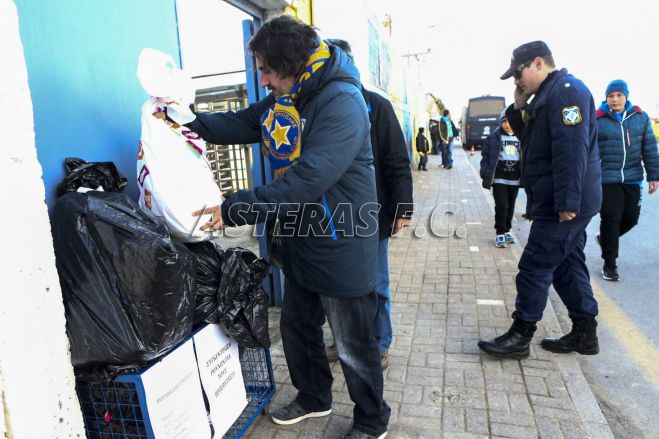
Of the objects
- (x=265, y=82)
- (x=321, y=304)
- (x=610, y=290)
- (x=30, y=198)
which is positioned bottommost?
(x=610, y=290)

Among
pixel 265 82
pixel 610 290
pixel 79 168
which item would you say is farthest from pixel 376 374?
pixel 610 290

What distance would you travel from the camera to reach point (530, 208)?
3098 millimetres

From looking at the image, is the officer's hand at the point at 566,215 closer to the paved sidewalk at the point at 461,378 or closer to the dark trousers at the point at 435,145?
the paved sidewalk at the point at 461,378

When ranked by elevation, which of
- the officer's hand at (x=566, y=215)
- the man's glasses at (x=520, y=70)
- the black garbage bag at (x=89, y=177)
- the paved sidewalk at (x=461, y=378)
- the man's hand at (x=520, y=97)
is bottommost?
the paved sidewalk at (x=461, y=378)

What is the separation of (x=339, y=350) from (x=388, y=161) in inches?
47.7

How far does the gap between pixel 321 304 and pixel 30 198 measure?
134 cm

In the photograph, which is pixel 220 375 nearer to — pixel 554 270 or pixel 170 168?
pixel 170 168

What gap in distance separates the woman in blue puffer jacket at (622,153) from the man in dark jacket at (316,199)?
3.51m

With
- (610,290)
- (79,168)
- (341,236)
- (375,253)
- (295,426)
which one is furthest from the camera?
(610,290)

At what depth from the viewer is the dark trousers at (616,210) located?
4.63 m

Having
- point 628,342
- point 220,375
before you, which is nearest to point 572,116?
point 628,342

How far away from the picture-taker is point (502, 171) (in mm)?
6051

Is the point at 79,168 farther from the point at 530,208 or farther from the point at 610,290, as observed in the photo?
the point at 610,290

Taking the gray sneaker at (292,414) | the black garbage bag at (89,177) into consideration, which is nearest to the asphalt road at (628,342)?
the gray sneaker at (292,414)
